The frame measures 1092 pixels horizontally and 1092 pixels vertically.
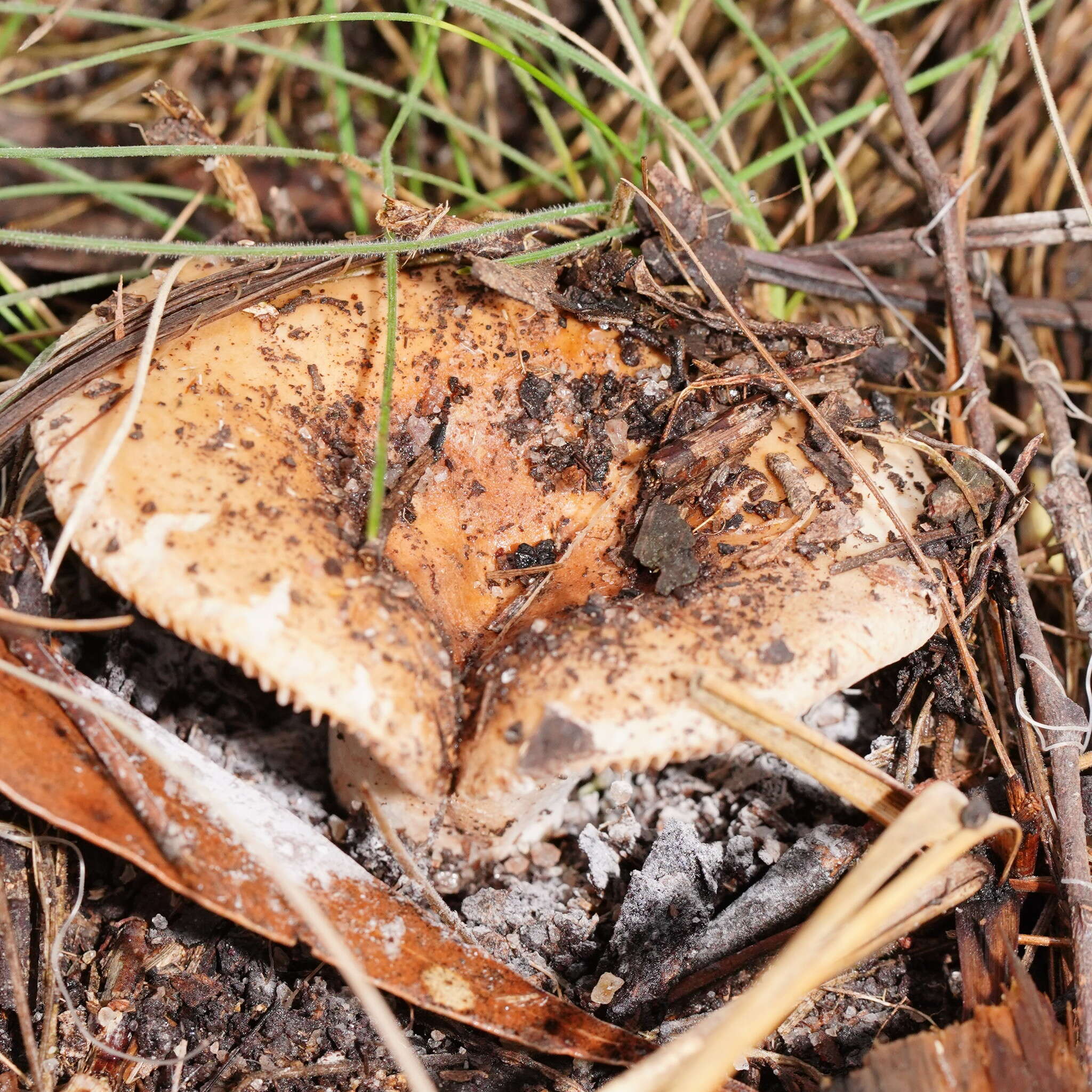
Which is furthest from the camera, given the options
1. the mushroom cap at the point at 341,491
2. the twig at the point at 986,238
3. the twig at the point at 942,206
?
the twig at the point at 986,238

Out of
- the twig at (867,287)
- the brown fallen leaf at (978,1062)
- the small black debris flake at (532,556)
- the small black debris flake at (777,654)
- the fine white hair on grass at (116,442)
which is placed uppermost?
the fine white hair on grass at (116,442)

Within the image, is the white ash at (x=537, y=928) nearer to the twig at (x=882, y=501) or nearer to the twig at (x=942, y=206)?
the twig at (x=882, y=501)

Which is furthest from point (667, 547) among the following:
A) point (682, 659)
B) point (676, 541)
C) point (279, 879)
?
point (279, 879)

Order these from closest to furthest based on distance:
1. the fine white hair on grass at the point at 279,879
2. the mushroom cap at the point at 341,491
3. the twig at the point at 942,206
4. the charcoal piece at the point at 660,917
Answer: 1. the fine white hair on grass at the point at 279,879
2. the mushroom cap at the point at 341,491
3. the charcoal piece at the point at 660,917
4. the twig at the point at 942,206

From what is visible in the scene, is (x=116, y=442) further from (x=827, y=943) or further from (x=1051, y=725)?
(x=1051, y=725)

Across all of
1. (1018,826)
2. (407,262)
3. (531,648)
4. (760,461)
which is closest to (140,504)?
(531,648)

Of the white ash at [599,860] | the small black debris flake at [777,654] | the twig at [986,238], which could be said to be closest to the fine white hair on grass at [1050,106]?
the twig at [986,238]

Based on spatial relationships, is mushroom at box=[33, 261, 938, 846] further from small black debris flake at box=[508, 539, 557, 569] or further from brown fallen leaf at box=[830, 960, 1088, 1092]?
brown fallen leaf at box=[830, 960, 1088, 1092]
